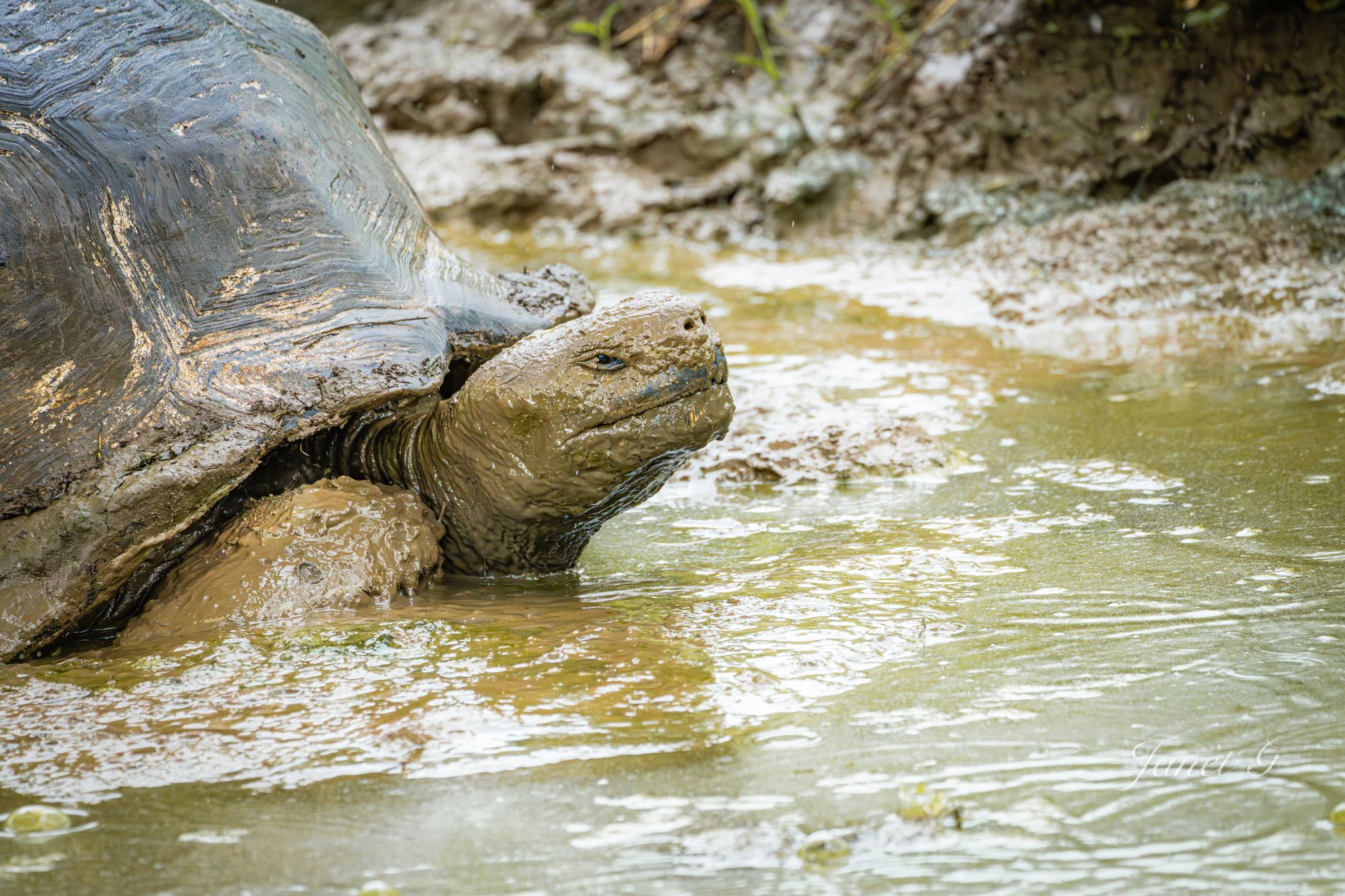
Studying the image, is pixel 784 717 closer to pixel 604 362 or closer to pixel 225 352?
pixel 604 362

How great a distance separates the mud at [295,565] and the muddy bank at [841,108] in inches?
237

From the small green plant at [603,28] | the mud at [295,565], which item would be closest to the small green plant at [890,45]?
the small green plant at [603,28]

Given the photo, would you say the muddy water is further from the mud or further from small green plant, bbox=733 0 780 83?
small green plant, bbox=733 0 780 83

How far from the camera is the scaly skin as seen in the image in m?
3.28

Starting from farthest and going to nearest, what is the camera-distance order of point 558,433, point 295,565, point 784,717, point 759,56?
1. point 759,56
2. point 558,433
3. point 295,565
4. point 784,717

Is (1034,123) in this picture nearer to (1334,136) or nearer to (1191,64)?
(1191,64)

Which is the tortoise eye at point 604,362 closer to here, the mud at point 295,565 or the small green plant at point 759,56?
the mud at point 295,565

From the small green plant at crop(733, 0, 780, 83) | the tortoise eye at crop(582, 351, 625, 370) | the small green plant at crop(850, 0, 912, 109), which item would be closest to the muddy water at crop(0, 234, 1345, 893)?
the tortoise eye at crop(582, 351, 625, 370)

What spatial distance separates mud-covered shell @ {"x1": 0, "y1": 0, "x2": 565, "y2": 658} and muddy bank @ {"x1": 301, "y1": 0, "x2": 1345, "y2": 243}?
5.73m

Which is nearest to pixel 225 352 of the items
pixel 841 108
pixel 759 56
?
pixel 841 108

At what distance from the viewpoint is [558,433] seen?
335cm

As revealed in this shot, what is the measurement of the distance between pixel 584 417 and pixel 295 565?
81 centimetres

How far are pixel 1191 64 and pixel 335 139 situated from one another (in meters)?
6.43

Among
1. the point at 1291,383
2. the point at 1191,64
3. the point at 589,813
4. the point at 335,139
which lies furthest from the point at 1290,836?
the point at 1191,64
